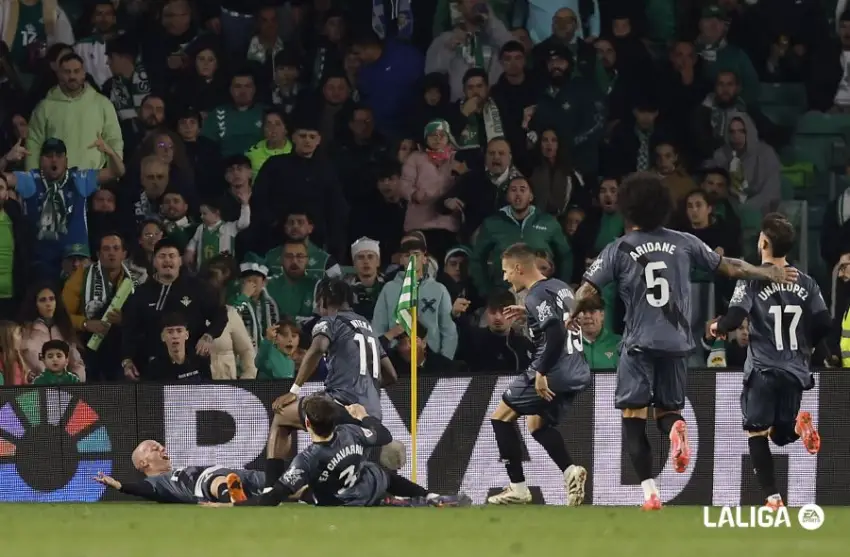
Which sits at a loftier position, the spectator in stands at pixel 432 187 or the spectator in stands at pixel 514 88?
the spectator in stands at pixel 514 88

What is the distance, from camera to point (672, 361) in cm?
1232

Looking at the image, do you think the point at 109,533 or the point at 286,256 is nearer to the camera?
the point at 109,533

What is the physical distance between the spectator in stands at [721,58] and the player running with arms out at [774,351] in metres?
6.27

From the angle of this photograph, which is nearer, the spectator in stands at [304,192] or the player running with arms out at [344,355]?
Answer: the player running with arms out at [344,355]

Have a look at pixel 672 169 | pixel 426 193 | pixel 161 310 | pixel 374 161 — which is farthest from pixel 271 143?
pixel 672 169

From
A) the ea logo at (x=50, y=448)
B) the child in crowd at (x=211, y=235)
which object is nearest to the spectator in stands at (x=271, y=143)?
the child in crowd at (x=211, y=235)

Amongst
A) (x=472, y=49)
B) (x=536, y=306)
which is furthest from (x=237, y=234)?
(x=536, y=306)

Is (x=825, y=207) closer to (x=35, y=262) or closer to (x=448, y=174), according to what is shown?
(x=448, y=174)

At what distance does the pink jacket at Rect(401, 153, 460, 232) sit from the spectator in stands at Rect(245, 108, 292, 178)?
113cm

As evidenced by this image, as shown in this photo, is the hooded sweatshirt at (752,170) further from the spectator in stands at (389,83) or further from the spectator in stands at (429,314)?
the spectator in stands at (429,314)

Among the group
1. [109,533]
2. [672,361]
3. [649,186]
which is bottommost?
[109,533]

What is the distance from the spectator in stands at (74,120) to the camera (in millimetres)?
18438

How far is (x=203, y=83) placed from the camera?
19172mm

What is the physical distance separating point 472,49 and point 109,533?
858cm
